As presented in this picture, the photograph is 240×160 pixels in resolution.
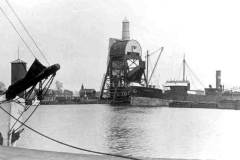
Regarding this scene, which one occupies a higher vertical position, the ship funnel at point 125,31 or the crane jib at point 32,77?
the ship funnel at point 125,31

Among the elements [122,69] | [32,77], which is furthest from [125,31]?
[32,77]

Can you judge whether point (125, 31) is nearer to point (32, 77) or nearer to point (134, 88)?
point (134, 88)

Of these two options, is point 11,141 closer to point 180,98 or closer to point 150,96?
point 150,96

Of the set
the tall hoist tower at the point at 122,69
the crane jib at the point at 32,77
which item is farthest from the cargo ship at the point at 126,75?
the crane jib at the point at 32,77

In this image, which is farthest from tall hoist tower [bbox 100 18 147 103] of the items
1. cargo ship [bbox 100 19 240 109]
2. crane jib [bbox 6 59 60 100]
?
crane jib [bbox 6 59 60 100]

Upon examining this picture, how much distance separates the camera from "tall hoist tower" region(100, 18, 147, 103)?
10681cm

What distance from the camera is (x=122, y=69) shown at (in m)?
108

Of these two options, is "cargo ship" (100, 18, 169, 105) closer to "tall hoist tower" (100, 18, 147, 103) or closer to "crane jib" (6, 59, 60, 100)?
"tall hoist tower" (100, 18, 147, 103)

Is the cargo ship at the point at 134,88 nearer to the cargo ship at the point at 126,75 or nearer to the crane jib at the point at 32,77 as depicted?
the cargo ship at the point at 126,75

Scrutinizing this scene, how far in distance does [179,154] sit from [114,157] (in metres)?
11.6

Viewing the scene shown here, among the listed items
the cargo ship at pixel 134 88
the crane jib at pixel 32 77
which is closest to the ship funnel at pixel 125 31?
the cargo ship at pixel 134 88

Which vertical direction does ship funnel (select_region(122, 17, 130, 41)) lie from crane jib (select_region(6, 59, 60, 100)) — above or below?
above

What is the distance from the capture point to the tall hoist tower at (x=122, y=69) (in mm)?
106812

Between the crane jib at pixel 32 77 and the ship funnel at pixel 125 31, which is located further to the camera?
the ship funnel at pixel 125 31
